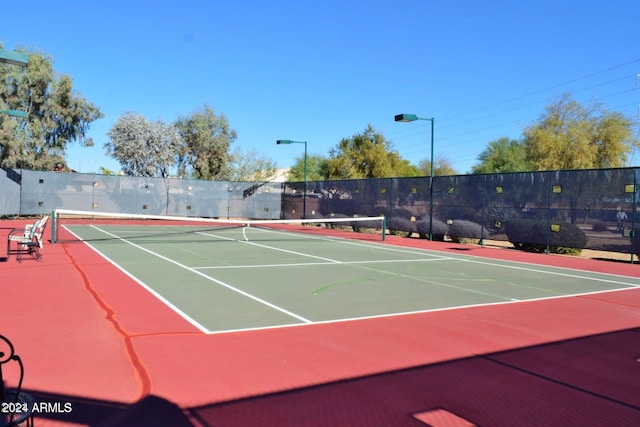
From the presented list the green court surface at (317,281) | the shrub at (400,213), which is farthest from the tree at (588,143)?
the green court surface at (317,281)

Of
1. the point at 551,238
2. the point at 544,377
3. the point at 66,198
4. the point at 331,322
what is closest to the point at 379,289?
the point at 331,322

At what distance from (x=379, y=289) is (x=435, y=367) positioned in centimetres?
471

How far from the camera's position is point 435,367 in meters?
5.46

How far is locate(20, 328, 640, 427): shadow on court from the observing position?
4.09 m

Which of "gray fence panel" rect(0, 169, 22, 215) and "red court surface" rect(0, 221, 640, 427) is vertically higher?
"gray fence panel" rect(0, 169, 22, 215)

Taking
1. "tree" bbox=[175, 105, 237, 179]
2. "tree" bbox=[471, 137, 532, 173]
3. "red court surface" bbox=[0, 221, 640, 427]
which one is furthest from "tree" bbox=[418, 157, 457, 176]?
"red court surface" bbox=[0, 221, 640, 427]

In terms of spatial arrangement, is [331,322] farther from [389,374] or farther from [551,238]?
[551,238]

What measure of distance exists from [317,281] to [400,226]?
15065 mm

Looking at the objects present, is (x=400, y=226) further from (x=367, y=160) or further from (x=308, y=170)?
(x=308, y=170)

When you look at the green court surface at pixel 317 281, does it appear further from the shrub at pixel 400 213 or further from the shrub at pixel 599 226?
the shrub at pixel 400 213

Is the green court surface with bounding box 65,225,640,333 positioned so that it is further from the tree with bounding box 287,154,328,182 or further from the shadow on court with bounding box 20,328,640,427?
the tree with bounding box 287,154,328,182

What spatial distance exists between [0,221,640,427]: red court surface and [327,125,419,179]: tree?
137 feet

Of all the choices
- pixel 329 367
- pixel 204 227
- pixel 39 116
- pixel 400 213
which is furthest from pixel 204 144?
pixel 329 367

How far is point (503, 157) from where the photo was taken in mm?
59344
